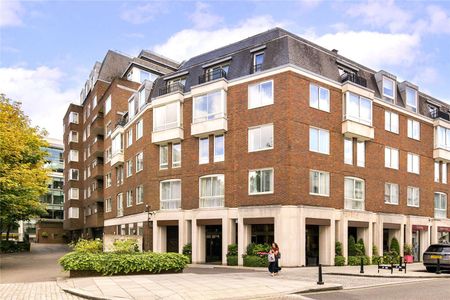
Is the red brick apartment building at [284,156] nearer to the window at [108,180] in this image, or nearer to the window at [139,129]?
the window at [139,129]

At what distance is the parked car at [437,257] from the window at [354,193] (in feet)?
21.4

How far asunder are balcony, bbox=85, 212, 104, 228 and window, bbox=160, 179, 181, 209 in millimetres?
22183

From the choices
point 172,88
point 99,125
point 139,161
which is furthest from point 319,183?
point 99,125

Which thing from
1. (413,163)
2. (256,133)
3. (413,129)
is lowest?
(413,163)

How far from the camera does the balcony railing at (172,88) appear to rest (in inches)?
1337

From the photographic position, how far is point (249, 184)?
94.6 feet

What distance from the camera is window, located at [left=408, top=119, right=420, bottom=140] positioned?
121 ft

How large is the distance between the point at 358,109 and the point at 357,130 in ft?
5.25

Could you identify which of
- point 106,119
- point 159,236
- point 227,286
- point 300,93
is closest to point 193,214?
point 159,236

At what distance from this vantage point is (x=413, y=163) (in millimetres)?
37156

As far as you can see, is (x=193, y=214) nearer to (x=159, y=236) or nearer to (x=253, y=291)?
(x=159, y=236)

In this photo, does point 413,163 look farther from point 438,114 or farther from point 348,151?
point 348,151

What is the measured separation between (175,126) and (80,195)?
3879 centimetres

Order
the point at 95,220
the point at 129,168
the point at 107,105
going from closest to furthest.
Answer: the point at 129,168
the point at 107,105
the point at 95,220
